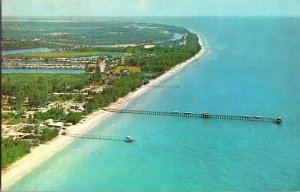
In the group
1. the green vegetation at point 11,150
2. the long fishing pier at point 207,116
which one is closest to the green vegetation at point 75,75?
the green vegetation at point 11,150

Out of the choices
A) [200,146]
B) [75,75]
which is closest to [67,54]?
[75,75]

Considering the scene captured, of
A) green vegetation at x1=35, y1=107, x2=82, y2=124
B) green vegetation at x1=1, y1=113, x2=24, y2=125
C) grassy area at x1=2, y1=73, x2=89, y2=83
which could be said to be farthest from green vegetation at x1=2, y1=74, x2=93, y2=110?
green vegetation at x1=35, y1=107, x2=82, y2=124

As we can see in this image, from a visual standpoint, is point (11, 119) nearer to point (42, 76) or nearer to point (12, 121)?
point (12, 121)

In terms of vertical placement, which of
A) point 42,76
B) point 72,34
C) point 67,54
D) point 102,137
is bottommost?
point 102,137

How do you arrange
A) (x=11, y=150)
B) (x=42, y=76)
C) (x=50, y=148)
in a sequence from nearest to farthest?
1. (x=11, y=150)
2. (x=50, y=148)
3. (x=42, y=76)

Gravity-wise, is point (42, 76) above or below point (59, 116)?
above

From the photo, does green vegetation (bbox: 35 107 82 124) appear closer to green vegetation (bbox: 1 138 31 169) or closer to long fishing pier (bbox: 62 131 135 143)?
long fishing pier (bbox: 62 131 135 143)

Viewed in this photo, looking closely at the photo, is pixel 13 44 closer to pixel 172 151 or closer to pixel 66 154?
pixel 66 154

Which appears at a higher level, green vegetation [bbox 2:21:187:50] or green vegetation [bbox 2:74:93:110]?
green vegetation [bbox 2:21:187:50]
